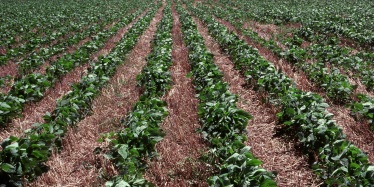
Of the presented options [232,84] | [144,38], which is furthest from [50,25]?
[232,84]

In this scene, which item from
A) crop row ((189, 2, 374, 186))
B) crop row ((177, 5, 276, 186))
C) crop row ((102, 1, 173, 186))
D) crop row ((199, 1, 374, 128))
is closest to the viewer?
crop row ((177, 5, 276, 186))

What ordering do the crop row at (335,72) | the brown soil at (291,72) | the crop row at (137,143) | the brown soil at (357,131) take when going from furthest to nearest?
the brown soil at (291,72) → the crop row at (335,72) → the brown soil at (357,131) → the crop row at (137,143)

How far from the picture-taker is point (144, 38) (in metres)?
13.0

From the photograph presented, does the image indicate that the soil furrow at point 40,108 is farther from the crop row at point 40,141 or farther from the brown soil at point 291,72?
the brown soil at point 291,72

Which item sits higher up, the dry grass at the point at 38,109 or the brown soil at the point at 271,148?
the brown soil at the point at 271,148

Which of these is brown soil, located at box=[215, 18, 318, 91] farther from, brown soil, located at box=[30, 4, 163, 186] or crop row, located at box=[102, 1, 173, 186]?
brown soil, located at box=[30, 4, 163, 186]

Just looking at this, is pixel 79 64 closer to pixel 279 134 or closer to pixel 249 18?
pixel 279 134

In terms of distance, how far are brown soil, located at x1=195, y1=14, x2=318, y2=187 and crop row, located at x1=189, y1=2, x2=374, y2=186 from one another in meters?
0.17

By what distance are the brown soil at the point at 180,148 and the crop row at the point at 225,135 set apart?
0.20 m

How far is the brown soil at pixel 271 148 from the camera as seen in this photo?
387cm

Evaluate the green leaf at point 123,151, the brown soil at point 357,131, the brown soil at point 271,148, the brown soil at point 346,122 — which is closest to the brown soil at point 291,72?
the brown soil at point 346,122

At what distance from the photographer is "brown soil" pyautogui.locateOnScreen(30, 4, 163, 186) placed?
155 inches

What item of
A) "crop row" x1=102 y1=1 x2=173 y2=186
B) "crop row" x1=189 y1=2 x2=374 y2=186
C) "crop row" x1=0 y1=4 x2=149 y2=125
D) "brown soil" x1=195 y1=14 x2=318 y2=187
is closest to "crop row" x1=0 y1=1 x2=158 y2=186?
"crop row" x1=0 y1=4 x2=149 y2=125

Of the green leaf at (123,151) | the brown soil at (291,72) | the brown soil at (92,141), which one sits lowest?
the brown soil at (92,141)
